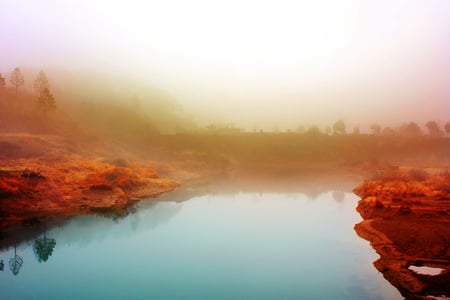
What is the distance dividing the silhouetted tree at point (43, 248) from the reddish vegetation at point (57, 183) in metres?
8.22

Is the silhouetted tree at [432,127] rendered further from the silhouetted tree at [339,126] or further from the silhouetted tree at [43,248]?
the silhouetted tree at [43,248]

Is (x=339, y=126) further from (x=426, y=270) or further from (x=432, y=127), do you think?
(x=426, y=270)

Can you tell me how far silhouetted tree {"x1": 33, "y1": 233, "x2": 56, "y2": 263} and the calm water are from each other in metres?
0.09

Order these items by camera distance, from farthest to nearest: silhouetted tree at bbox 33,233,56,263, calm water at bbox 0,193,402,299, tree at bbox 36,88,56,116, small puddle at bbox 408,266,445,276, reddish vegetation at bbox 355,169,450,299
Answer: tree at bbox 36,88,56,116 → silhouetted tree at bbox 33,233,56,263 → small puddle at bbox 408,266,445,276 → reddish vegetation at bbox 355,169,450,299 → calm water at bbox 0,193,402,299

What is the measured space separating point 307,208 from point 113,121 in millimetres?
107554

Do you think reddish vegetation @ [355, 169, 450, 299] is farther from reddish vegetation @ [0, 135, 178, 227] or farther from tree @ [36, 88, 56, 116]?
tree @ [36, 88, 56, 116]

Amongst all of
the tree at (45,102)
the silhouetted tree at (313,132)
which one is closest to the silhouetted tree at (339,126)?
the silhouetted tree at (313,132)

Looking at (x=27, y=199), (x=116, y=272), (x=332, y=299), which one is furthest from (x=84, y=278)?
(x=27, y=199)

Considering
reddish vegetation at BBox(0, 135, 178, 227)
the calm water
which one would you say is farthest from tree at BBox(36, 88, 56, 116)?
the calm water

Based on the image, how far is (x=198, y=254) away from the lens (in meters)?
32.6

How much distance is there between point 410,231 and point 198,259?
72.3 feet

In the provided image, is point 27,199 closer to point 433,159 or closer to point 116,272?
point 116,272

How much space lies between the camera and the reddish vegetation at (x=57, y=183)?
→ 46438mm

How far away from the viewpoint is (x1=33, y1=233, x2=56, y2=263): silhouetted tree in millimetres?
31473
